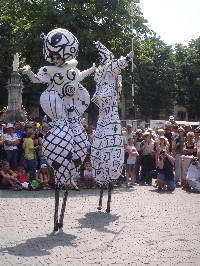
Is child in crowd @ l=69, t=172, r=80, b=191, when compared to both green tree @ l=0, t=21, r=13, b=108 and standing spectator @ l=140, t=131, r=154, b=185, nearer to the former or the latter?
standing spectator @ l=140, t=131, r=154, b=185

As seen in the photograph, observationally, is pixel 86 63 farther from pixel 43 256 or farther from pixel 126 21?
pixel 43 256

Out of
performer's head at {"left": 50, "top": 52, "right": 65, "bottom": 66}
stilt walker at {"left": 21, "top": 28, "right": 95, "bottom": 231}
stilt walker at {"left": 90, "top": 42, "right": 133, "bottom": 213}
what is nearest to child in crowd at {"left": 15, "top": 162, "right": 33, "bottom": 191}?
stilt walker at {"left": 90, "top": 42, "right": 133, "bottom": 213}

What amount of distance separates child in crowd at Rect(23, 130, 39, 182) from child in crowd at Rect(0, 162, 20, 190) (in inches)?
24.6

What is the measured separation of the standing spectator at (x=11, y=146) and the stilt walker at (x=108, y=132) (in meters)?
4.55

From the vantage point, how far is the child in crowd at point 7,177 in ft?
45.0

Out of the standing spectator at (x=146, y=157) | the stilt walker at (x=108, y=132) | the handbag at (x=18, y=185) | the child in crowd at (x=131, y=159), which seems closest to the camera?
the stilt walker at (x=108, y=132)

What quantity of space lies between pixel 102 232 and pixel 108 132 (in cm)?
257

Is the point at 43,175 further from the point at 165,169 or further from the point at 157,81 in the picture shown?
the point at 157,81

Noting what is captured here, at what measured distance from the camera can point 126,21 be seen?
80.6ft

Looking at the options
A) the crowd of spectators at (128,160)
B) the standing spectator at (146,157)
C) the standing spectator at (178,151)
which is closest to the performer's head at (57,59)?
the crowd of spectators at (128,160)

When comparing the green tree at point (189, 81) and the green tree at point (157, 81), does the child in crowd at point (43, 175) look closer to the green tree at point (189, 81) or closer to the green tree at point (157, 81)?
the green tree at point (157, 81)

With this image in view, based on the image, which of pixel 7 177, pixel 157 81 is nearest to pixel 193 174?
pixel 7 177

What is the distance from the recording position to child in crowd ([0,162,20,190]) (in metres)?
13.7

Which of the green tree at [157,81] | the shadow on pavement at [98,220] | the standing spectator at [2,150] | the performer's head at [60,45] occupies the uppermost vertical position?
the green tree at [157,81]
